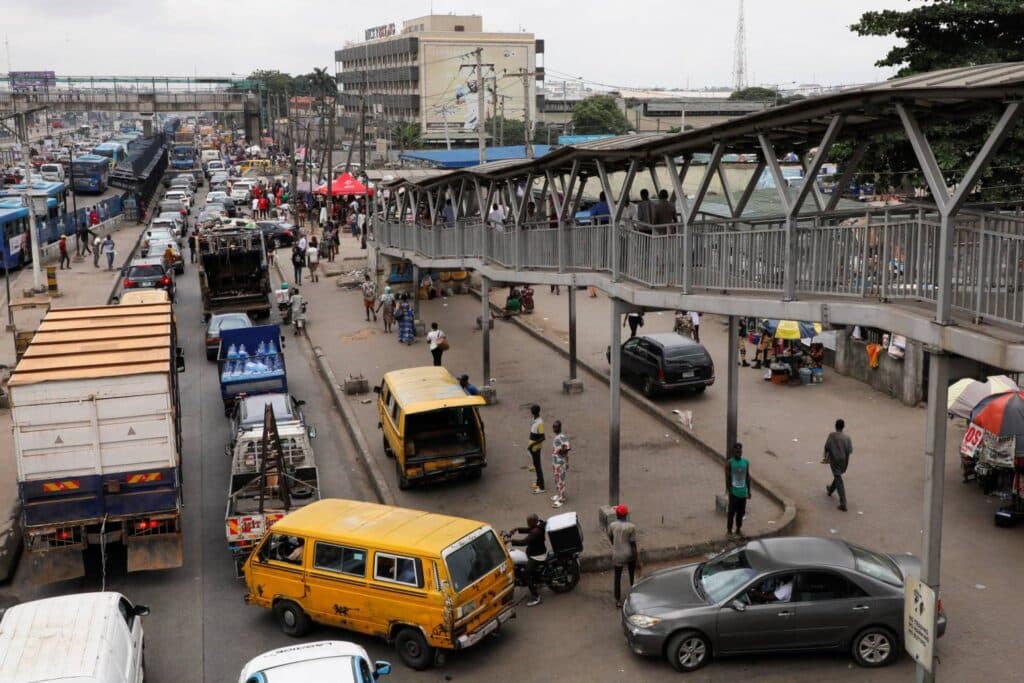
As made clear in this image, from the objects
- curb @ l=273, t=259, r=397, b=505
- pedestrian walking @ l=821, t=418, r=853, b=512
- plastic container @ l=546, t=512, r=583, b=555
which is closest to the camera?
plastic container @ l=546, t=512, r=583, b=555

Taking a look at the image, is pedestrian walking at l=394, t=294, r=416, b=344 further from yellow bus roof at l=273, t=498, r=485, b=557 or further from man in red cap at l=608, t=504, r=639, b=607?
man in red cap at l=608, t=504, r=639, b=607

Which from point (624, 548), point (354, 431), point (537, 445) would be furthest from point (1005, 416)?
point (354, 431)

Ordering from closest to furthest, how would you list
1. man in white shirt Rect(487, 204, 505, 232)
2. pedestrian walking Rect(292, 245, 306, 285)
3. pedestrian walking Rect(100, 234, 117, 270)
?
man in white shirt Rect(487, 204, 505, 232) → pedestrian walking Rect(292, 245, 306, 285) → pedestrian walking Rect(100, 234, 117, 270)

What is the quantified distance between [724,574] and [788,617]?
2.88 ft

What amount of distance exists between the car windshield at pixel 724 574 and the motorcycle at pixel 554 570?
1.92m

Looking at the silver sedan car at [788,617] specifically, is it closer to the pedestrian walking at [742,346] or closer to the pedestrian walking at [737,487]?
the pedestrian walking at [737,487]

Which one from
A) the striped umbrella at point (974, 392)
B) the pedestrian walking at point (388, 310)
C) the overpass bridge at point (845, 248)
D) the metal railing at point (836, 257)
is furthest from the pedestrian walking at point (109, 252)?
the striped umbrella at point (974, 392)

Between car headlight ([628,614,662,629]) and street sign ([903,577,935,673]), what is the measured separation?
2735 millimetres

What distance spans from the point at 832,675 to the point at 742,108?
68982 mm

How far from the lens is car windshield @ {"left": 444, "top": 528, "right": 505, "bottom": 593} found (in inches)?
460

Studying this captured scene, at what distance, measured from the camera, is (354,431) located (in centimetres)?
2120

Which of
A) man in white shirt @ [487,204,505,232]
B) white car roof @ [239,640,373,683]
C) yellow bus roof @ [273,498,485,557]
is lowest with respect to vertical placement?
white car roof @ [239,640,373,683]

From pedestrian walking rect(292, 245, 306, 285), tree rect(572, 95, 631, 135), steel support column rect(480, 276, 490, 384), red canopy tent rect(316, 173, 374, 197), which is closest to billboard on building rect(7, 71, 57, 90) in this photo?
tree rect(572, 95, 631, 135)

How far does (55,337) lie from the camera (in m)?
16.2
